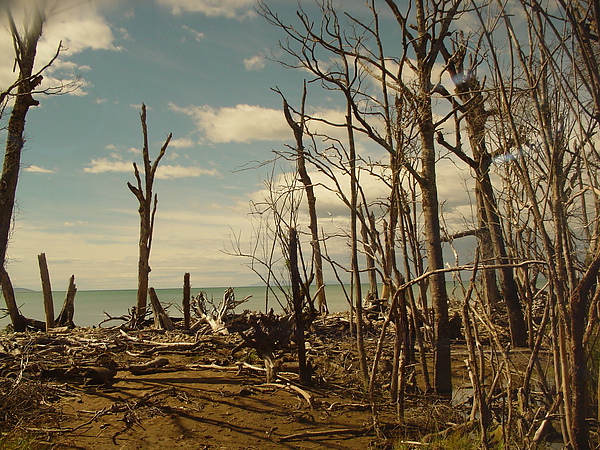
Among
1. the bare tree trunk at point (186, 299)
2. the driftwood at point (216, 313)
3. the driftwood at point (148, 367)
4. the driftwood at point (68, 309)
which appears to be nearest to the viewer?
the driftwood at point (148, 367)

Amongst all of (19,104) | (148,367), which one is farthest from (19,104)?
(148,367)

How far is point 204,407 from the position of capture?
5.23 meters

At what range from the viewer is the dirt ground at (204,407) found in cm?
433

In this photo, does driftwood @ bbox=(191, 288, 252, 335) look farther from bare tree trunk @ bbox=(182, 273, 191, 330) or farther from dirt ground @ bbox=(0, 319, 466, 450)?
dirt ground @ bbox=(0, 319, 466, 450)

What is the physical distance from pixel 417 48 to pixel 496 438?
180 inches

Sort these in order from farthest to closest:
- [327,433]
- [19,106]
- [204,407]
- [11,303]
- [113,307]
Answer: [113,307], [11,303], [19,106], [204,407], [327,433]

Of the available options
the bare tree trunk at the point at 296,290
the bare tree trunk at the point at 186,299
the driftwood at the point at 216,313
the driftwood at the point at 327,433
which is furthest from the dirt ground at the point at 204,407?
the bare tree trunk at the point at 186,299

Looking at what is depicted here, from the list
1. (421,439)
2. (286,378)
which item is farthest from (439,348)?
(286,378)

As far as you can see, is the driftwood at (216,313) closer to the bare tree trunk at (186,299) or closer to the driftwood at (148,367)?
the bare tree trunk at (186,299)

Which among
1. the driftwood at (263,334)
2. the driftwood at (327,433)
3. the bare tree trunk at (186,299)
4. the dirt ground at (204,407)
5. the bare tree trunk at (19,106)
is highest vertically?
the bare tree trunk at (19,106)

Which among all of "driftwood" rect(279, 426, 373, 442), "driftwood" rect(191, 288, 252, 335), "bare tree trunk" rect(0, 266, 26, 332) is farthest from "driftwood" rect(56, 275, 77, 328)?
"driftwood" rect(279, 426, 373, 442)

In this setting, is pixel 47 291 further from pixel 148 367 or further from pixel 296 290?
pixel 296 290

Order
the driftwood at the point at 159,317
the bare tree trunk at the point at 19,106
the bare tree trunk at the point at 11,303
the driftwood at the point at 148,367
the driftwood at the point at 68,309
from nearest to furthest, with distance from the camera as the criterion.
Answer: the driftwood at the point at 148,367, the bare tree trunk at the point at 19,106, the driftwood at the point at 159,317, the bare tree trunk at the point at 11,303, the driftwood at the point at 68,309

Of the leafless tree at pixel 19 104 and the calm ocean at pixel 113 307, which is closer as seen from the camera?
the leafless tree at pixel 19 104
